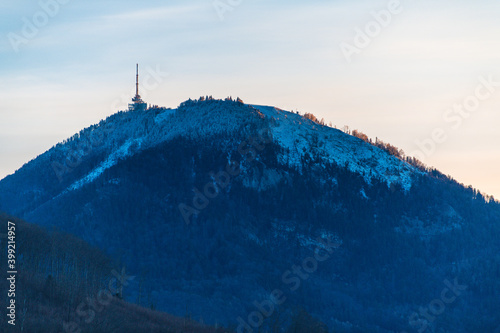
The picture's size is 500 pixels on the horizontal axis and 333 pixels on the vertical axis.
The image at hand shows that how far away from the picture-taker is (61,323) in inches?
6688

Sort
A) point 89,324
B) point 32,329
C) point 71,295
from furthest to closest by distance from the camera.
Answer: point 71,295, point 89,324, point 32,329

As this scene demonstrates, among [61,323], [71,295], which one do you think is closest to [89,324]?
[61,323]

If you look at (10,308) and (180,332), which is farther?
(180,332)

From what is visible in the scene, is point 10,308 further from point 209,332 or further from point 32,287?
A: point 209,332

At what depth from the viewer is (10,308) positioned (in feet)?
550

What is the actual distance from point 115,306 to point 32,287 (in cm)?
1629

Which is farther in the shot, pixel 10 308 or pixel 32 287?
pixel 32 287

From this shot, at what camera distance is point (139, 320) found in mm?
191250

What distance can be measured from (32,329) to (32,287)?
30.7 meters

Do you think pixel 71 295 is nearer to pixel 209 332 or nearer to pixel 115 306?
pixel 115 306

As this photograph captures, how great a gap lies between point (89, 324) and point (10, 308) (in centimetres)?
1310

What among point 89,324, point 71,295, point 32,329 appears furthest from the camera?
point 71,295

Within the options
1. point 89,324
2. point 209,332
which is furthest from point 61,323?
point 209,332

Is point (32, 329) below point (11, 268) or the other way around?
below
